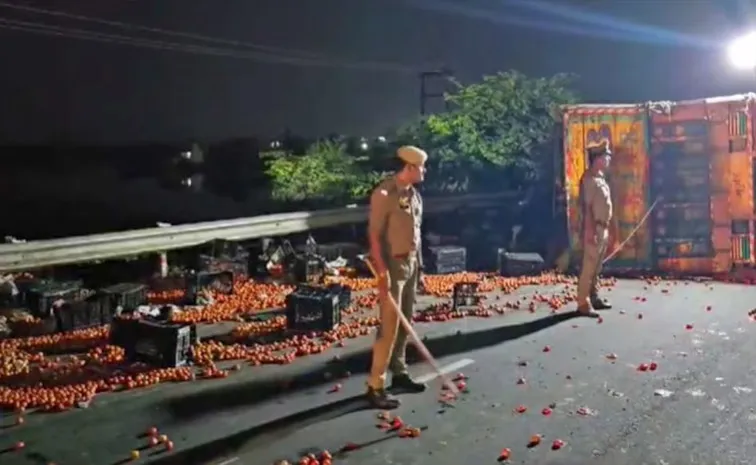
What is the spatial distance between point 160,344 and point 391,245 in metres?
2.98

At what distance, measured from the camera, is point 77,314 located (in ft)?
35.1

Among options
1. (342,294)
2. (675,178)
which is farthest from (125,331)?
(675,178)

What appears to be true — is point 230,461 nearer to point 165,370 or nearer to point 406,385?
point 406,385

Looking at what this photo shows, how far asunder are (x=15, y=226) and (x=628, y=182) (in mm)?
14674

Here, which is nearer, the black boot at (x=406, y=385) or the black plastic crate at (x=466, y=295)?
the black boot at (x=406, y=385)

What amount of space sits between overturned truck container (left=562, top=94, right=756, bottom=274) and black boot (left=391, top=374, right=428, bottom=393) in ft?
30.4

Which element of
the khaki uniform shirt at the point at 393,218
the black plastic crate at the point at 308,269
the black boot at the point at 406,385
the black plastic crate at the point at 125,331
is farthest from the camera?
the black plastic crate at the point at 308,269

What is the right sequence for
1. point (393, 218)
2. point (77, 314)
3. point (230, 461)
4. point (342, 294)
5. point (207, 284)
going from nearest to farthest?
point (230, 461) → point (393, 218) → point (77, 314) → point (342, 294) → point (207, 284)

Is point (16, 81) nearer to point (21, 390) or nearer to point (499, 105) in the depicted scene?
point (499, 105)

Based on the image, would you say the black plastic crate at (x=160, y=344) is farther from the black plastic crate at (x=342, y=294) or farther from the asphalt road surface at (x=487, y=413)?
the black plastic crate at (x=342, y=294)

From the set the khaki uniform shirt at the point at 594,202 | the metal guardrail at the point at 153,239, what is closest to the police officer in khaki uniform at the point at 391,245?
the khaki uniform shirt at the point at 594,202

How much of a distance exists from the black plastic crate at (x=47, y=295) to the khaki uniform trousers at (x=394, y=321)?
5.47 meters

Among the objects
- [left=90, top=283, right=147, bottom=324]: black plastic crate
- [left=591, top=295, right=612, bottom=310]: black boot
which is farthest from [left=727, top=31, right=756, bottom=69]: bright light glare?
[left=90, top=283, right=147, bottom=324]: black plastic crate

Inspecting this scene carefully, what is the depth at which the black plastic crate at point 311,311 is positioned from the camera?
34.0 ft
